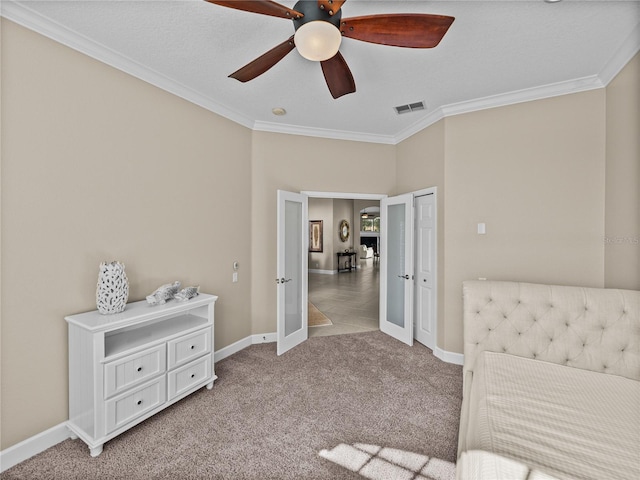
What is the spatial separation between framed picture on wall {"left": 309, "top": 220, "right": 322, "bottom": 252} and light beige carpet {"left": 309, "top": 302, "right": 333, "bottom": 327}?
195 inches

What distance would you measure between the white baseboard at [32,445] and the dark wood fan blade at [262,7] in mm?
2889

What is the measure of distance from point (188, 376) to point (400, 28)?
2942 millimetres

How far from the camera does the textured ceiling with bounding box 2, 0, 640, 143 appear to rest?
76.9 inches

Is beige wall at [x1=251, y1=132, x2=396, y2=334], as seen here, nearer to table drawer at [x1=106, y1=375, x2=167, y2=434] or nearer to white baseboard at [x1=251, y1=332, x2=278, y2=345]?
white baseboard at [x1=251, y1=332, x2=278, y2=345]

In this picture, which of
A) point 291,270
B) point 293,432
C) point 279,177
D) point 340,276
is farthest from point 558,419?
point 340,276

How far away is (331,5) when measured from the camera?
1536 millimetres

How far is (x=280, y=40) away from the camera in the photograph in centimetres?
230

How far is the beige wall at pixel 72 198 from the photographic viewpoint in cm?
192

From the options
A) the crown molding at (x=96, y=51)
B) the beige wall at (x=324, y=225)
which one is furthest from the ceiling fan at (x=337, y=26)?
the beige wall at (x=324, y=225)

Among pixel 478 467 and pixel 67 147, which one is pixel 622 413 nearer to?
pixel 478 467

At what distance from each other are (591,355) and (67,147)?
13.3ft

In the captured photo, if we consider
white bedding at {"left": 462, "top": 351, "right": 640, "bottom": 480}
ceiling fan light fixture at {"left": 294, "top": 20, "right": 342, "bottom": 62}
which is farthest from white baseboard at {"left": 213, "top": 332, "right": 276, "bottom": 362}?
ceiling fan light fixture at {"left": 294, "top": 20, "right": 342, "bottom": 62}

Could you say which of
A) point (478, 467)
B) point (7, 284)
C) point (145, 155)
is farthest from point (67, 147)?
point (478, 467)

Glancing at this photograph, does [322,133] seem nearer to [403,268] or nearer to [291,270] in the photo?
[291,270]
